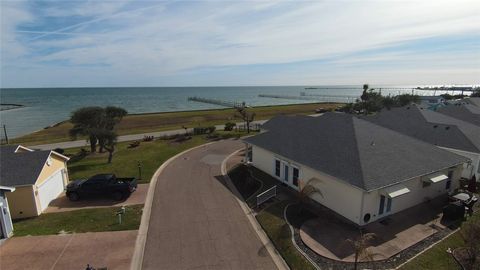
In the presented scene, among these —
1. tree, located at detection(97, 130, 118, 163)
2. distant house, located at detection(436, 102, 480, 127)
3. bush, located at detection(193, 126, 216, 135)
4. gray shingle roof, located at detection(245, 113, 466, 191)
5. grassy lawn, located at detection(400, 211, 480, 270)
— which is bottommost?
grassy lawn, located at detection(400, 211, 480, 270)

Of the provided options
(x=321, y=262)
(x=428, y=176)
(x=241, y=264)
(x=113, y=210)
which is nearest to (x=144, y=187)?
(x=113, y=210)

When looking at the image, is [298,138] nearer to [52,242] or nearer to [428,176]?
[428,176]

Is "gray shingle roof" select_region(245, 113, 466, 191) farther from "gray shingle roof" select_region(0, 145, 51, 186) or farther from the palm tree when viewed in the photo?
the palm tree

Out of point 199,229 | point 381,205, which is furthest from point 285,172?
point 199,229

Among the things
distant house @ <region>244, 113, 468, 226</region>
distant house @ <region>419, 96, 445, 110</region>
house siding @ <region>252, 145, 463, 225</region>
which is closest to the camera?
house siding @ <region>252, 145, 463, 225</region>

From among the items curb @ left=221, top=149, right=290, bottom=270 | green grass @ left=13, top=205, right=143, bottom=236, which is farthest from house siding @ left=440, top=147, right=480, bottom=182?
green grass @ left=13, top=205, right=143, bottom=236

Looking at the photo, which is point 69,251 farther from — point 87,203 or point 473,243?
point 473,243

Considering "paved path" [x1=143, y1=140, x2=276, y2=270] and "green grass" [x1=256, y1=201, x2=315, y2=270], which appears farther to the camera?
"paved path" [x1=143, y1=140, x2=276, y2=270]

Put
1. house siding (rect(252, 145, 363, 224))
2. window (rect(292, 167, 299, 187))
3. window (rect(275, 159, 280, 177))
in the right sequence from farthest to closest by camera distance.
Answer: window (rect(275, 159, 280, 177)) → window (rect(292, 167, 299, 187)) → house siding (rect(252, 145, 363, 224))
